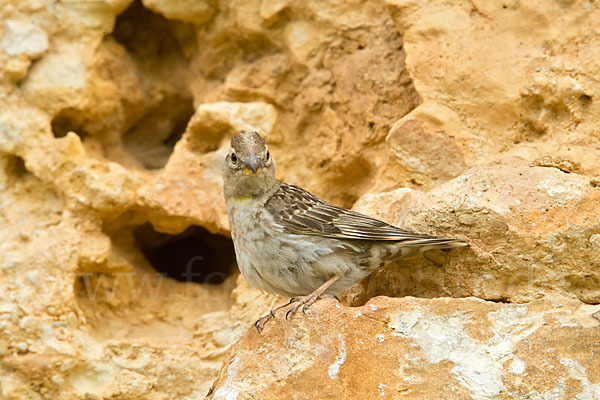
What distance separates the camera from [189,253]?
266 inches

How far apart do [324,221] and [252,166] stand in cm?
58

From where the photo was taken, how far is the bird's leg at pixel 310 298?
396cm

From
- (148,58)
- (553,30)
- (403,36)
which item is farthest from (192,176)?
(553,30)

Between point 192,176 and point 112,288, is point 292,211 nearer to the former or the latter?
point 192,176

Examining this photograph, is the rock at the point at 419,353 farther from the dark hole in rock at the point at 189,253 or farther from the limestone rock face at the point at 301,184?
the dark hole in rock at the point at 189,253

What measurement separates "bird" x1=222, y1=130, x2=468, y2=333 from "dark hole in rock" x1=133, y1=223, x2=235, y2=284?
1.87 meters

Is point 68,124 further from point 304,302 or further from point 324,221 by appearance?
point 304,302

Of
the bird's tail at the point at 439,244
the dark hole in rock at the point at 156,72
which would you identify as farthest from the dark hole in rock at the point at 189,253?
the bird's tail at the point at 439,244

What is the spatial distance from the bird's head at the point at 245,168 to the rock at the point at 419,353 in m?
1.18

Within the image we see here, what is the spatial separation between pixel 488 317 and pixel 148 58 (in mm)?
4225

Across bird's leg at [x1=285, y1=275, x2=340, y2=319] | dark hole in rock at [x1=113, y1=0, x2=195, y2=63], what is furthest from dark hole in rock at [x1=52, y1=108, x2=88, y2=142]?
bird's leg at [x1=285, y1=275, x2=340, y2=319]

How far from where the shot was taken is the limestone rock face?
3744 millimetres

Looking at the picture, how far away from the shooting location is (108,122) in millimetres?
6289

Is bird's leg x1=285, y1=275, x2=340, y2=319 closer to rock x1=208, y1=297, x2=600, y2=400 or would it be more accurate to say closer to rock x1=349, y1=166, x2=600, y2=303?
rock x1=208, y1=297, x2=600, y2=400
